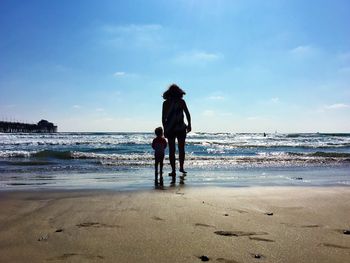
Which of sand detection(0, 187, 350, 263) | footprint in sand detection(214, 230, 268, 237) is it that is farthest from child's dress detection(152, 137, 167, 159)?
footprint in sand detection(214, 230, 268, 237)

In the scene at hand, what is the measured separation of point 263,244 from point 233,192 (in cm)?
253

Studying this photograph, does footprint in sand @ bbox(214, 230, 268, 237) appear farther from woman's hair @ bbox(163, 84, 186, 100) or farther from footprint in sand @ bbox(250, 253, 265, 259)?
woman's hair @ bbox(163, 84, 186, 100)

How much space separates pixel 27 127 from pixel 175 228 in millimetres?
93230

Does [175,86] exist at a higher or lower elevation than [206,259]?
higher

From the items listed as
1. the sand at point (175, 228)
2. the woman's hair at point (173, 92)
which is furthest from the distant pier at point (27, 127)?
the sand at point (175, 228)

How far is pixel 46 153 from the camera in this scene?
1667 cm

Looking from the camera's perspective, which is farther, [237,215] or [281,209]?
[281,209]

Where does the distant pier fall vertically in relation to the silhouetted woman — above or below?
above

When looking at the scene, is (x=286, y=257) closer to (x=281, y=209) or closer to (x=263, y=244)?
(x=263, y=244)

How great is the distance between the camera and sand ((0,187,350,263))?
2391 millimetres

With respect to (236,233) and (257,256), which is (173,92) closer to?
(236,233)

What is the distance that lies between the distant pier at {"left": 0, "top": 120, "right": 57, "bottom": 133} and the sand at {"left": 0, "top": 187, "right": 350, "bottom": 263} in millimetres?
83639

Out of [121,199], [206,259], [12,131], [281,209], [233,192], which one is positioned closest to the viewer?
[206,259]

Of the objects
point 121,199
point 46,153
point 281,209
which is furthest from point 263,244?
point 46,153
